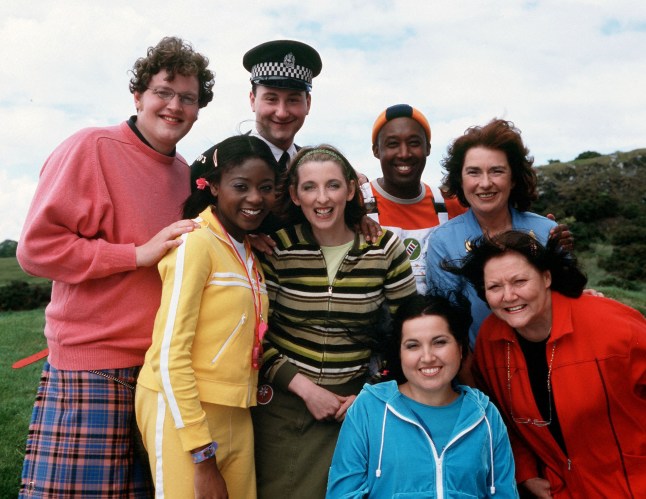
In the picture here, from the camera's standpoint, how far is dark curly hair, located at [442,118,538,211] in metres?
3.67

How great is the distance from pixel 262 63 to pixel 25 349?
30.6 feet

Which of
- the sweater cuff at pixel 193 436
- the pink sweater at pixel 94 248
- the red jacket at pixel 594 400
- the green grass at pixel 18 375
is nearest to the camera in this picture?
the sweater cuff at pixel 193 436

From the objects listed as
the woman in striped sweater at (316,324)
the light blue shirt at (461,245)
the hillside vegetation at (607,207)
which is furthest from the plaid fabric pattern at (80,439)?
the hillside vegetation at (607,207)

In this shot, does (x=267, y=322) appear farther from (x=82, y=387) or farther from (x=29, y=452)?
(x=29, y=452)

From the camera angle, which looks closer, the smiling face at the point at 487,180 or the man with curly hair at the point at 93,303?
the man with curly hair at the point at 93,303

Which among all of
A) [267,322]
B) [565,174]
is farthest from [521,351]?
[565,174]

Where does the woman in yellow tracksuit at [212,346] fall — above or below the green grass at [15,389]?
above

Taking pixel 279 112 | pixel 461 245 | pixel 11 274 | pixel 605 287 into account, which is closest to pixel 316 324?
pixel 461 245

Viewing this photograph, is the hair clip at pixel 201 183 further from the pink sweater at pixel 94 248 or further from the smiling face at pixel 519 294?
the smiling face at pixel 519 294

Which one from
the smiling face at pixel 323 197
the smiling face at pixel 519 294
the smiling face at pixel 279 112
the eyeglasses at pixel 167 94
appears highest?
the smiling face at pixel 279 112

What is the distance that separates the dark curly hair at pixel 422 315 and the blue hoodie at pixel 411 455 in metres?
0.25

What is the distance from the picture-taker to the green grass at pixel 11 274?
65.6ft

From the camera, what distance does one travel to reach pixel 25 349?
11234 millimetres

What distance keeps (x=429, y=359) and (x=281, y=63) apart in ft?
7.87
